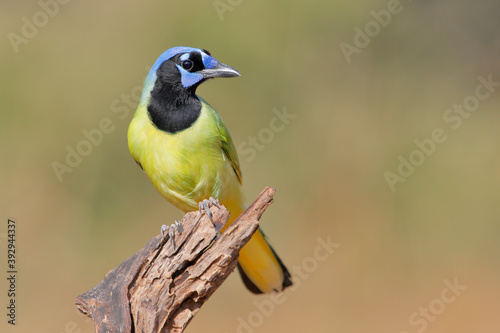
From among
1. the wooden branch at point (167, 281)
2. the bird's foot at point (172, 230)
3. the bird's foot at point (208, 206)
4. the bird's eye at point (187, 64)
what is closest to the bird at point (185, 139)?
the bird's eye at point (187, 64)

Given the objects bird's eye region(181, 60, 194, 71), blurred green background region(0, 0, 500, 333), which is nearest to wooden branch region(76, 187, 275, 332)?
bird's eye region(181, 60, 194, 71)

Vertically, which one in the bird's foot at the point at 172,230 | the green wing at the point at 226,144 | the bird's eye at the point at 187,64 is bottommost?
the bird's foot at the point at 172,230

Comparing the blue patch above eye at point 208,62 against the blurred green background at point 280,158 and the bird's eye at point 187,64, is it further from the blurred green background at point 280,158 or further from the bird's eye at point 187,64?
the blurred green background at point 280,158

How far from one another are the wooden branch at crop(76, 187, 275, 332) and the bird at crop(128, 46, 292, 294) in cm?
103

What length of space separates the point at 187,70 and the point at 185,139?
2.19 feet

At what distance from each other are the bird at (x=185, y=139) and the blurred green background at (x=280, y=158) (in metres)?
2.98

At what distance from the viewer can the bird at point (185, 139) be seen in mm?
5031

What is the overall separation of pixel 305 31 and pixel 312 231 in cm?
316

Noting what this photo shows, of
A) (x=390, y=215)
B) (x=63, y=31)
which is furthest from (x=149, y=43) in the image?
(x=390, y=215)

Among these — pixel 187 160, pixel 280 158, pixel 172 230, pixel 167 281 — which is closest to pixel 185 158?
pixel 187 160

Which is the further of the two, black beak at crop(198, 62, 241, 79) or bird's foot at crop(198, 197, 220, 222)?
black beak at crop(198, 62, 241, 79)

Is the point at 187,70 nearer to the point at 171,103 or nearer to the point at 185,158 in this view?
the point at 171,103

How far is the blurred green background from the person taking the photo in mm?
8016

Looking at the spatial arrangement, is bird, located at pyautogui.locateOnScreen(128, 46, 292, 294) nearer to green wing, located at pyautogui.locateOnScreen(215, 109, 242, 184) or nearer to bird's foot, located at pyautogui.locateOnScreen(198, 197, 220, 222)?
green wing, located at pyautogui.locateOnScreen(215, 109, 242, 184)
